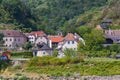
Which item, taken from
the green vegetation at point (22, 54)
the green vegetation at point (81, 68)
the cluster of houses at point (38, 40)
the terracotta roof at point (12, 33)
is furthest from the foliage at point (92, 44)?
the terracotta roof at point (12, 33)

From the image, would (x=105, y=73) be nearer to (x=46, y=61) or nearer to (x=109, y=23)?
(x=46, y=61)

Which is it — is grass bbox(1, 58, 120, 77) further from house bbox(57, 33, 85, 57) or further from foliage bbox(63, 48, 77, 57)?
house bbox(57, 33, 85, 57)

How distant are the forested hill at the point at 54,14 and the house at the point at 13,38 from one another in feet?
16.0

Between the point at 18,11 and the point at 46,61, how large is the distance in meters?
30.3

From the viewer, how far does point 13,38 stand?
217 ft

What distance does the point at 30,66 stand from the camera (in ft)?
158

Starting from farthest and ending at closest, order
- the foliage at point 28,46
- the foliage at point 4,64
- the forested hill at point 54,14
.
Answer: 1. the forested hill at point 54,14
2. the foliage at point 28,46
3. the foliage at point 4,64

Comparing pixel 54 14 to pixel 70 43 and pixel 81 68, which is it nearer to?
pixel 70 43

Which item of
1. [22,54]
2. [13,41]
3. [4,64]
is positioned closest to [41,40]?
[13,41]

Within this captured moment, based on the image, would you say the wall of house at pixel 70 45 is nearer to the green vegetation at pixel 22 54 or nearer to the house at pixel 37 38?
the green vegetation at pixel 22 54

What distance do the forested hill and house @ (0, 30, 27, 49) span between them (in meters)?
4.88

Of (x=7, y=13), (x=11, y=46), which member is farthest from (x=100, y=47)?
(x=7, y=13)

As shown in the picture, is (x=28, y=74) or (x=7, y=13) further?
(x=7, y=13)

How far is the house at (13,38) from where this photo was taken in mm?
65562
